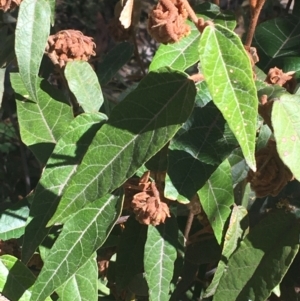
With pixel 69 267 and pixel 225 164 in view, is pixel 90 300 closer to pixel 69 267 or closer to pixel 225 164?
pixel 69 267

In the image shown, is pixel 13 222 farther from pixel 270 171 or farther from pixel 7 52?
pixel 270 171

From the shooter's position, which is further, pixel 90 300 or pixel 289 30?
pixel 289 30

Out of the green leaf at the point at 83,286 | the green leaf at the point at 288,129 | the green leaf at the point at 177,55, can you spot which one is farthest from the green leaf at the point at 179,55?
the green leaf at the point at 83,286

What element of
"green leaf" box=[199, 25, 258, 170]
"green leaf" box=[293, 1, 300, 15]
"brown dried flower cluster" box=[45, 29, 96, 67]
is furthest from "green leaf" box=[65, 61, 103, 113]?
"green leaf" box=[293, 1, 300, 15]

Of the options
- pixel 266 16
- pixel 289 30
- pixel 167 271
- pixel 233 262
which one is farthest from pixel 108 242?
pixel 266 16

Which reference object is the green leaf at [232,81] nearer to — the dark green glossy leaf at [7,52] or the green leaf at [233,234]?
the green leaf at [233,234]

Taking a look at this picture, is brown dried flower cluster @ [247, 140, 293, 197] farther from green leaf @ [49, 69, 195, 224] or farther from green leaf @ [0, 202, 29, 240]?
green leaf @ [0, 202, 29, 240]

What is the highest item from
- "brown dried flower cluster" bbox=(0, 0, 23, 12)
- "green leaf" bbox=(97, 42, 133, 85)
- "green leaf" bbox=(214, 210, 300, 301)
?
"brown dried flower cluster" bbox=(0, 0, 23, 12)
